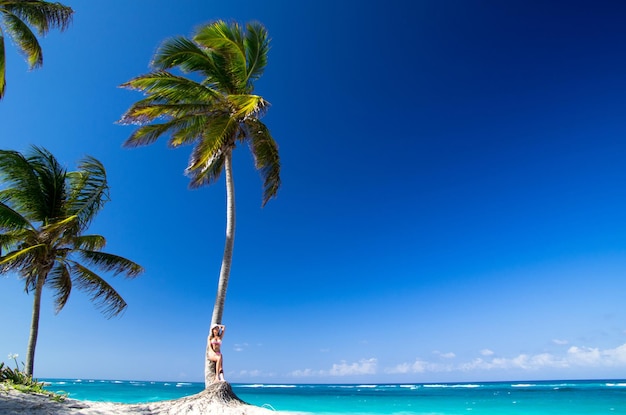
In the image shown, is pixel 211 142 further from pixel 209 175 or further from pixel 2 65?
pixel 2 65

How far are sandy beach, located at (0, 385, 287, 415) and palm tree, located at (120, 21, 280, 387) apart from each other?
107 inches

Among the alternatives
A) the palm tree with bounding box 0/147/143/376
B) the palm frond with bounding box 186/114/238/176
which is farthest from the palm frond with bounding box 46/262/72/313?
the palm frond with bounding box 186/114/238/176

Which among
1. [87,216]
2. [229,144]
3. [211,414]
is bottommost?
[211,414]

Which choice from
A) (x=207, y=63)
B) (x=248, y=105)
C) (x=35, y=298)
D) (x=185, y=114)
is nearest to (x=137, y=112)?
(x=185, y=114)

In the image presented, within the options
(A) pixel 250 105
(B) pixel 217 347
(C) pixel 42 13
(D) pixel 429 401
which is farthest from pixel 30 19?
(D) pixel 429 401

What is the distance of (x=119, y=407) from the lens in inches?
326

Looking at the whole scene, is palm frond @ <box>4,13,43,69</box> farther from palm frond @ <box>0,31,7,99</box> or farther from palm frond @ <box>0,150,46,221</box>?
palm frond @ <box>0,150,46,221</box>

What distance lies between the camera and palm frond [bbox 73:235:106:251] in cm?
1374

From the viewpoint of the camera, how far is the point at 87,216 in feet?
42.0

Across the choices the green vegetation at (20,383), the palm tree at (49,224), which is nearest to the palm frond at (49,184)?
the palm tree at (49,224)

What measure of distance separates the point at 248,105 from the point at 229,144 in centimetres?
194

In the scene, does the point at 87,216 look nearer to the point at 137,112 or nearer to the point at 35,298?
the point at 35,298

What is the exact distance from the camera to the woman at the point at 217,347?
914 centimetres

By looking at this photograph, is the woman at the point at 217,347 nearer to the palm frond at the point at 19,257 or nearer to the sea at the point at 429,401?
the sea at the point at 429,401
